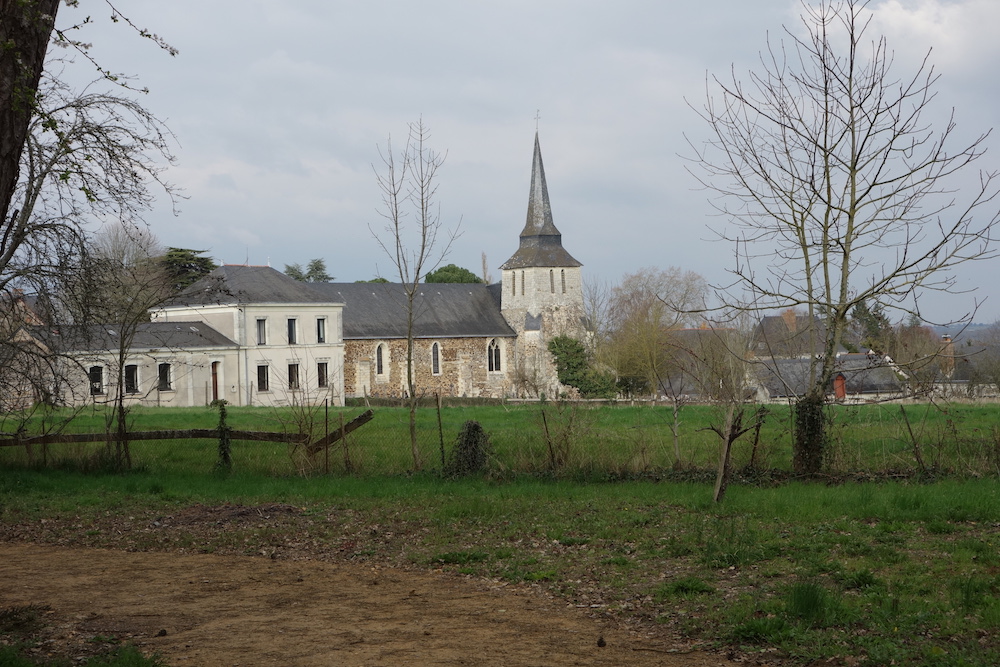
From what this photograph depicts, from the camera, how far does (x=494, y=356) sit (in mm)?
66000

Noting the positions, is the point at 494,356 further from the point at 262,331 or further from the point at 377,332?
the point at 262,331

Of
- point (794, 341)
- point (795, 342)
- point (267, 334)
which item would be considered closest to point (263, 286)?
point (267, 334)

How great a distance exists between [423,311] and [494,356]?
22.9 feet

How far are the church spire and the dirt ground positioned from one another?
58.1 meters

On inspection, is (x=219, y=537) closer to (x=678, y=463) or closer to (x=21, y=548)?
(x=21, y=548)

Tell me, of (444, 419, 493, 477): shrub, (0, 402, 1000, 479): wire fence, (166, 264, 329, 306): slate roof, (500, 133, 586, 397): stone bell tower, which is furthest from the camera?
(500, 133, 586, 397): stone bell tower

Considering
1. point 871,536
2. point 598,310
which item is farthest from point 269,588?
point 598,310

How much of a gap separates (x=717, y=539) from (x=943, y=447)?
5789mm

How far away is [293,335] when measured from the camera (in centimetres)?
5103

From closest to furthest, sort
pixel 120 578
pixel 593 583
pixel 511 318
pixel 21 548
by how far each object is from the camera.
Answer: pixel 593 583 → pixel 120 578 → pixel 21 548 → pixel 511 318

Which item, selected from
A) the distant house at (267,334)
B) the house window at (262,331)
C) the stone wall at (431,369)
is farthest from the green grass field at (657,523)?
the stone wall at (431,369)

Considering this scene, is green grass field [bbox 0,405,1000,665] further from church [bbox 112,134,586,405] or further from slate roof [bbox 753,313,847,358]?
church [bbox 112,134,586,405]

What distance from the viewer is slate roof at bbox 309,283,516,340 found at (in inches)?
2366

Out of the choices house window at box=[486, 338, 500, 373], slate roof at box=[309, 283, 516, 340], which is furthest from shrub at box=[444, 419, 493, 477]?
house window at box=[486, 338, 500, 373]
